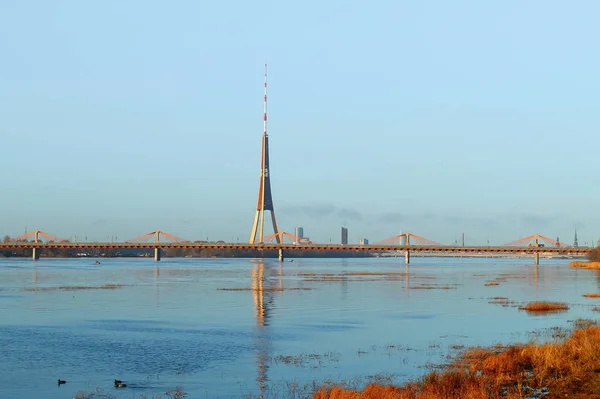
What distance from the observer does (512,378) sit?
24.1m

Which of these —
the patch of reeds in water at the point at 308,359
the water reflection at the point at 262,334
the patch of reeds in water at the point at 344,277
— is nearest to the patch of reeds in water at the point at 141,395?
the water reflection at the point at 262,334

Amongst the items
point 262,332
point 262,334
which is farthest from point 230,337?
point 262,332

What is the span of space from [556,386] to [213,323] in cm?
2425

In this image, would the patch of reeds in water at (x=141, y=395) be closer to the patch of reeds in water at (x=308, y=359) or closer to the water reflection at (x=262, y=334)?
the water reflection at (x=262, y=334)

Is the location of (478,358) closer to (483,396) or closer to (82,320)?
(483,396)

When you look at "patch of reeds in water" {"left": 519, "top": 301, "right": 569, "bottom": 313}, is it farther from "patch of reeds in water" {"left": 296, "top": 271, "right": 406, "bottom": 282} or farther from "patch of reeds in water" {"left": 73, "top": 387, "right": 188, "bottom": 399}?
"patch of reeds in water" {"left": 296, "top": 271, "right": 406, "bottom": 282}

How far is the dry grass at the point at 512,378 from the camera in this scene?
68.1 feet

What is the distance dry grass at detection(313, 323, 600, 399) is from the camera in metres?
20.8

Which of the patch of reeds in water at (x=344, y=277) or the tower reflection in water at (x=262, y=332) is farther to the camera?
the patch of reeds in water at (x=344, y=277)

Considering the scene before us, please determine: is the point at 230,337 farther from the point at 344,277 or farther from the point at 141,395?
the point at 344,277

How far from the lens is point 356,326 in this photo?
139 feet

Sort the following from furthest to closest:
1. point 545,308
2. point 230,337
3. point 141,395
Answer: point 545,308 < point 230,337 < point 141,395

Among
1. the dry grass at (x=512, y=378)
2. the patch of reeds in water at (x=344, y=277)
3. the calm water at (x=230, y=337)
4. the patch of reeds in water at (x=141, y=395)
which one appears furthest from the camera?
the patch of reeds in water at (x=344, y=277)

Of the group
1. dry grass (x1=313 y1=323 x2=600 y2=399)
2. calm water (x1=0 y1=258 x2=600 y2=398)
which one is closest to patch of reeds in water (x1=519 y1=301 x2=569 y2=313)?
calm water (x1=0 y1=258 x2=600 y2=398)
